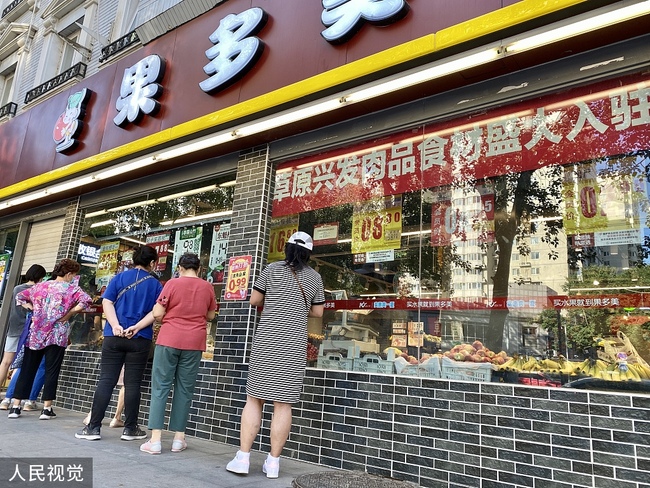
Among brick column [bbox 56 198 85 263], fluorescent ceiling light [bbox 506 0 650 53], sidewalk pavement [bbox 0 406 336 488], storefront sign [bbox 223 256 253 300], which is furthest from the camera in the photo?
brick column [bbox 56 198 85 263]

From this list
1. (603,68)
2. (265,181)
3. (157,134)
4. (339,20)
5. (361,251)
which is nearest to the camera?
(603,68)

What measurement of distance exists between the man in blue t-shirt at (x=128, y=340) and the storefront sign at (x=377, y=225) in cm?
214

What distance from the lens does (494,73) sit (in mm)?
3906

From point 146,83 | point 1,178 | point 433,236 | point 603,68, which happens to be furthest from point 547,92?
point 1,178

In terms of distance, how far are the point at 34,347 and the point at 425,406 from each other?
15.3 feet

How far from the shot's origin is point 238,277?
5.28 m

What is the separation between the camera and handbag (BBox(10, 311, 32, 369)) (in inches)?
236

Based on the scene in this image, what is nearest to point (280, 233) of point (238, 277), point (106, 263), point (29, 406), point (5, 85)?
point (238, 277)

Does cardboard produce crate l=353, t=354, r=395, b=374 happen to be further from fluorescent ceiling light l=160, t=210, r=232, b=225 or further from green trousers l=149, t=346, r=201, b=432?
fluorescent ceiling light l=160, t=210, r=232, b=225

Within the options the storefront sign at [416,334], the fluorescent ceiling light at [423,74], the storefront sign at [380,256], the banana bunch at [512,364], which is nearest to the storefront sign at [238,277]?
the storefront sign at [380,256]

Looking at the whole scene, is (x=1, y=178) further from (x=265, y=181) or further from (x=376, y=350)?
(x=376, y=350)

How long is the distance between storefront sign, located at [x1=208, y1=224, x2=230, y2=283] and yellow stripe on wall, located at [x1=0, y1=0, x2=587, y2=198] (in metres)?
1.24

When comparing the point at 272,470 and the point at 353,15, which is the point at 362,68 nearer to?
the point at 353,15

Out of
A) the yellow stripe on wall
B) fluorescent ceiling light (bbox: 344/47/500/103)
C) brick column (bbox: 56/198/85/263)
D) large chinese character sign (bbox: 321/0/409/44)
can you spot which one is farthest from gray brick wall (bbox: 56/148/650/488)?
brick column (bbox: 56/198/85/263)
